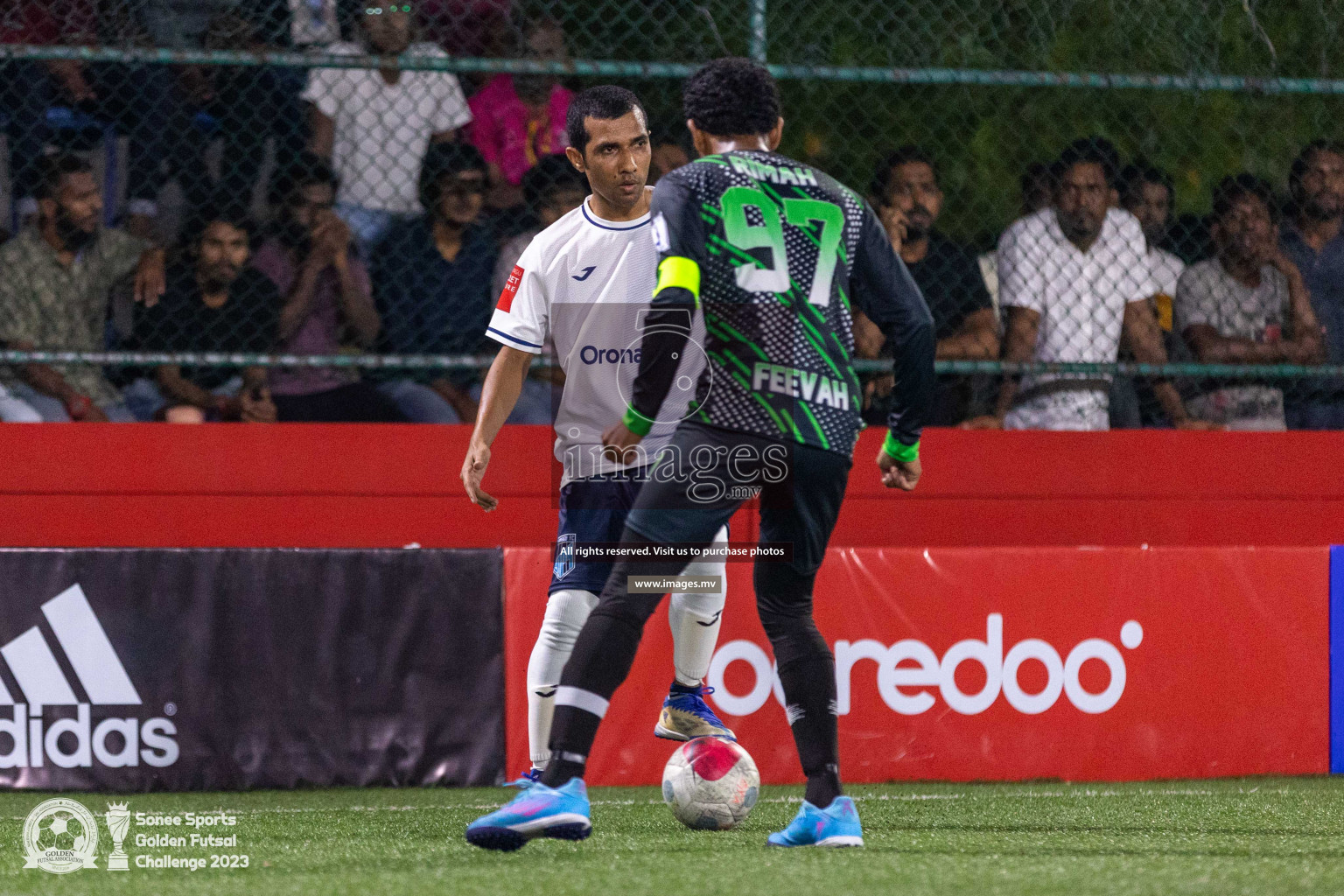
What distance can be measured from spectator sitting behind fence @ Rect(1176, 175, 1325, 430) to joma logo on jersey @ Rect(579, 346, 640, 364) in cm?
303

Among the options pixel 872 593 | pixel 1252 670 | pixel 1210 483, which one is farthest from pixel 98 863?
pixel 1210 483

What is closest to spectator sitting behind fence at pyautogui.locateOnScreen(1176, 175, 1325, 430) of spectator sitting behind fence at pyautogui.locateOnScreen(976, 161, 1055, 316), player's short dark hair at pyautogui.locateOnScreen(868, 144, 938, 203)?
spectator sitting behind fence at pyautogui.locateOnScreen(976, 161, 1055, 316)

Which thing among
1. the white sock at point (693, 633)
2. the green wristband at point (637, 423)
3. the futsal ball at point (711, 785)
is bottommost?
the futsal ball at point (711, 785)

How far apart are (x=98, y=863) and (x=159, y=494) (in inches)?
96.1

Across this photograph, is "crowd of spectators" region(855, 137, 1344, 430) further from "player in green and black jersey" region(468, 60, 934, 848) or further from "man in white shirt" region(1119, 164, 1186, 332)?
"player in green and black jersey" region(468, 60, 934, 848)

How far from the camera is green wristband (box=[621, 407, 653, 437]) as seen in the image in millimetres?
3473

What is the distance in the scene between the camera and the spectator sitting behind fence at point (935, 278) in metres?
6.26

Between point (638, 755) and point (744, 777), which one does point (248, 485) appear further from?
point (744, 777)

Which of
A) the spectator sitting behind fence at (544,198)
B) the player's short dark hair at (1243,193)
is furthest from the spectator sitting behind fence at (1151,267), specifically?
the spectator sitting behind fence at (544,198)

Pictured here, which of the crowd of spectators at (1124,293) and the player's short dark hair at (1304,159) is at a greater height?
the player's short dark hair at (1304,159)

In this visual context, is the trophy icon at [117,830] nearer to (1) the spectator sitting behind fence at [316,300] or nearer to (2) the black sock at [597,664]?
(2) the black sock at [597,664]

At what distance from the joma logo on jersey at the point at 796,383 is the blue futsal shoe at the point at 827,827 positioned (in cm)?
96

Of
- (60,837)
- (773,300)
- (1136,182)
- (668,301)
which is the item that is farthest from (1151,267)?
(60,837)

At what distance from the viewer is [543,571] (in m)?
5.60
